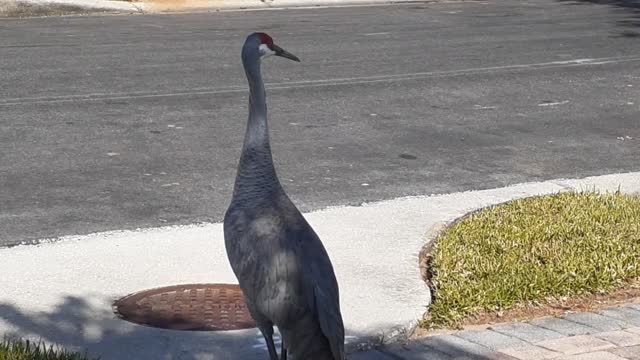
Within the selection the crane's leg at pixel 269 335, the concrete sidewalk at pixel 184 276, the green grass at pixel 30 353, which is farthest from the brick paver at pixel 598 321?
the green grass at pixel 30 353

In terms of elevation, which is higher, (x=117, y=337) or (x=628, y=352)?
(x=117, y=337)

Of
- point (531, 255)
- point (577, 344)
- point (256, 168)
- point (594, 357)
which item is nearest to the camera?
point (256, 168)

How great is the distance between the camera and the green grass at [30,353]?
5352mm

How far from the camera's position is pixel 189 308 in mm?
6426

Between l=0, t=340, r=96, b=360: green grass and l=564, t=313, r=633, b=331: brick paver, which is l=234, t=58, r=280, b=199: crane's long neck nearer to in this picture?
l=0, t=340, r=96, b=360: green grass

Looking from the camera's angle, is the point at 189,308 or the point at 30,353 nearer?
the point at 30,353

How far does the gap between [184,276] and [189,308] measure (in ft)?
1.53

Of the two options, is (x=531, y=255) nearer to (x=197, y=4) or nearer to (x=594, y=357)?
(x=594, y=357)

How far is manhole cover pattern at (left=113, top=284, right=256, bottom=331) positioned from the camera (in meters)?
6.18

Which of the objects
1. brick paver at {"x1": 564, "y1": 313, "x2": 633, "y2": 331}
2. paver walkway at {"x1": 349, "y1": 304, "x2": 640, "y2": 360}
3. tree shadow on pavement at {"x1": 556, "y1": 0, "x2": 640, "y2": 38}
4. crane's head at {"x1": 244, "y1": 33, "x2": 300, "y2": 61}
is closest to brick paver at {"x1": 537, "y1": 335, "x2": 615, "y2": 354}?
paver walkway at {"x1": 349, "y1": 304, "x2": 640, "y2": 360}

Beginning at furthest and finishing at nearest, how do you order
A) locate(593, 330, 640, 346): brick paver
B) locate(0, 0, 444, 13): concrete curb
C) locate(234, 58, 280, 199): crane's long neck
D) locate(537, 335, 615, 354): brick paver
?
1. locate(0, 0, 444, 13): concrete curb
2. locate(593, 330, 640, 346): brick paver
3. locate(537, 335, 615, 354): brick paver
4. locate(234, 58, 280, 199): crane's long neck

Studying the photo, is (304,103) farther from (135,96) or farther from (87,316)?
(87,316)

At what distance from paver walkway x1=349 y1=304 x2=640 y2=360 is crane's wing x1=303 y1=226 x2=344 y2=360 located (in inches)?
Answer: 42.3

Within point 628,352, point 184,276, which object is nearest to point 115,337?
point 184,276
